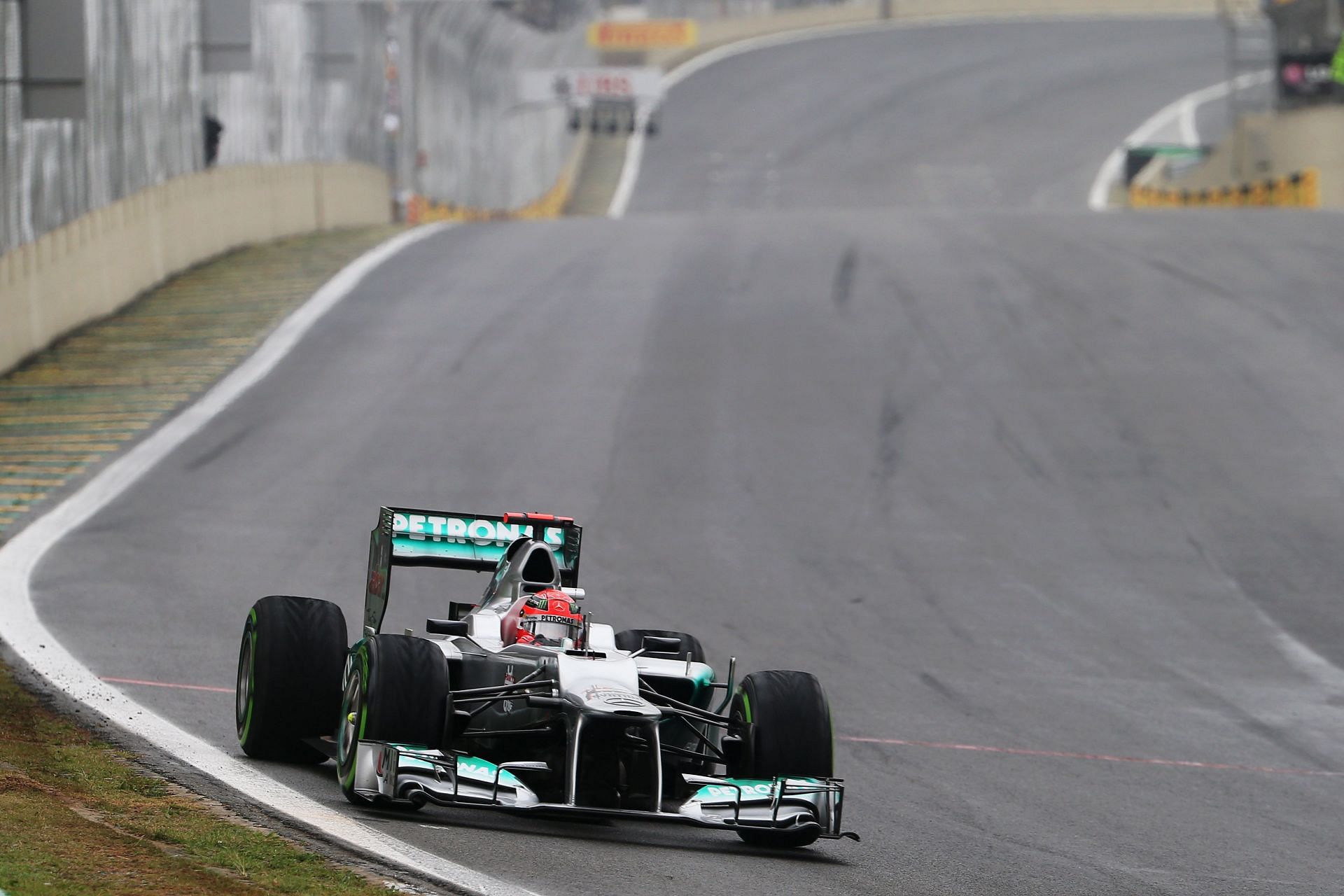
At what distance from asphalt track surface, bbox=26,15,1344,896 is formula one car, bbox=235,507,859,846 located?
0.75 ft

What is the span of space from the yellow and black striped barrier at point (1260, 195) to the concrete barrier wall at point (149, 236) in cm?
2052

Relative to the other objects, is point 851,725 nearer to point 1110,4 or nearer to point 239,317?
point 239,317

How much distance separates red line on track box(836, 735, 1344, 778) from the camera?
1201 cm

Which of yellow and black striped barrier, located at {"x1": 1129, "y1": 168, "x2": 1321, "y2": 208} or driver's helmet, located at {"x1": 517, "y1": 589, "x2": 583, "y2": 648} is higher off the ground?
yellow and black striped barrier, located at {"x1": 1129, "y1": 168, "x2": 1321, "y2": 208}

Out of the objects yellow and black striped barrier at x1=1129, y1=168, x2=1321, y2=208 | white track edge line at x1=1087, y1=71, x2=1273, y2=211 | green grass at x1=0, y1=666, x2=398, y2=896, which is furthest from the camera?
white track edge line at x1=1087, y1=71, x2=1273, y2=211

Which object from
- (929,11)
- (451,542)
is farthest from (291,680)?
(929,11)

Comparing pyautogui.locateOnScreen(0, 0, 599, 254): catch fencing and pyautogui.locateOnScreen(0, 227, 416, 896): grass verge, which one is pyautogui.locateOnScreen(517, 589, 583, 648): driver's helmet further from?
pyautogui.locateOnScreen(0, 0, 599, 254): catch fencing

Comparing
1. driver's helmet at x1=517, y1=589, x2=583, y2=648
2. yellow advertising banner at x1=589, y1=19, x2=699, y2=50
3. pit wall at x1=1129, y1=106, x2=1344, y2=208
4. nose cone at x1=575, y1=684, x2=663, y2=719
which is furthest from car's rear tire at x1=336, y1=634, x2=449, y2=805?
yellow advertising banner at x1=589, y1=19, x2=699, y2=50

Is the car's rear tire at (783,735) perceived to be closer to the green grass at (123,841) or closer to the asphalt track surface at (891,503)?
the asphalt track surface at (891,503)

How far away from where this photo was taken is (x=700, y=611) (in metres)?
15.9

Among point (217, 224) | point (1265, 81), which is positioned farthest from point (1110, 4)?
point (217, 224)

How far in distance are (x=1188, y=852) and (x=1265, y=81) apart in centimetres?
7502

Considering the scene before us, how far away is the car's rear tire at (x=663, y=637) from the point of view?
10.6 m

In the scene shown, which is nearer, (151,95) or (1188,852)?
(1188,852)
